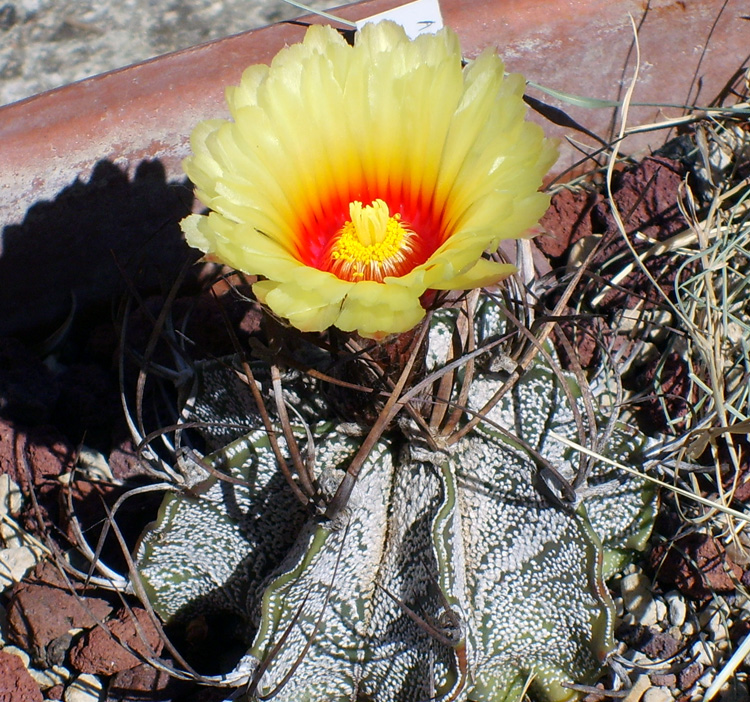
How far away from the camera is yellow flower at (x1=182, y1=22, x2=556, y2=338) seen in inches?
24.6

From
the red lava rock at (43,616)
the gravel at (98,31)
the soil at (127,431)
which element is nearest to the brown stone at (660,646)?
the soil at (127,431)

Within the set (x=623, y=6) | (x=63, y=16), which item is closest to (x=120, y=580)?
Result: (x=623, y=6)

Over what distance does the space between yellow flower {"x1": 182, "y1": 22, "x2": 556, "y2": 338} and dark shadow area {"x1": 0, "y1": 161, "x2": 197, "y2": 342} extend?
0.38 meters

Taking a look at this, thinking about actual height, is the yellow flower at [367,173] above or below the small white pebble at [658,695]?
above

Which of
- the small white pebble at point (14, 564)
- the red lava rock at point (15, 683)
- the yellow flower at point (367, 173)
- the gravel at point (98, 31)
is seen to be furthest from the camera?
the gravel at point (98, 31)

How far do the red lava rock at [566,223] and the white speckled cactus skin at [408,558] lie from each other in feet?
1.07

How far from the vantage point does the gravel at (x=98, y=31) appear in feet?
5.04

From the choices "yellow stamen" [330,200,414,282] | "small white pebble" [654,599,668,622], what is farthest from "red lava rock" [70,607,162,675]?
"small white pebble" [654,599,668,622]

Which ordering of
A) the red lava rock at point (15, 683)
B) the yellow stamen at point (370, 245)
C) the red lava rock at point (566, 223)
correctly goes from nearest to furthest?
the yellow stamen at point (370, 245), the red lava rock at point (15, 683), the red lava rock at point (566, 223)

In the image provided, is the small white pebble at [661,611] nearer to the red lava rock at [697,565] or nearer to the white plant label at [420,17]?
the red lava rock at [697,565]

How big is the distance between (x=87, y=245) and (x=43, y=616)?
506 millimetres

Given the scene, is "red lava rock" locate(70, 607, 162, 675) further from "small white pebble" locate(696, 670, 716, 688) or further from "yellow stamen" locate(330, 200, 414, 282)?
"small white pebble" locate(696, 670, 716, 688)

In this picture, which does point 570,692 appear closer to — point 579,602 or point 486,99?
point 579,602

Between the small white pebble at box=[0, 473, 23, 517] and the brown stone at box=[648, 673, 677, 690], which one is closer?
the brown stone at box=[648, 673, 677, 690]
